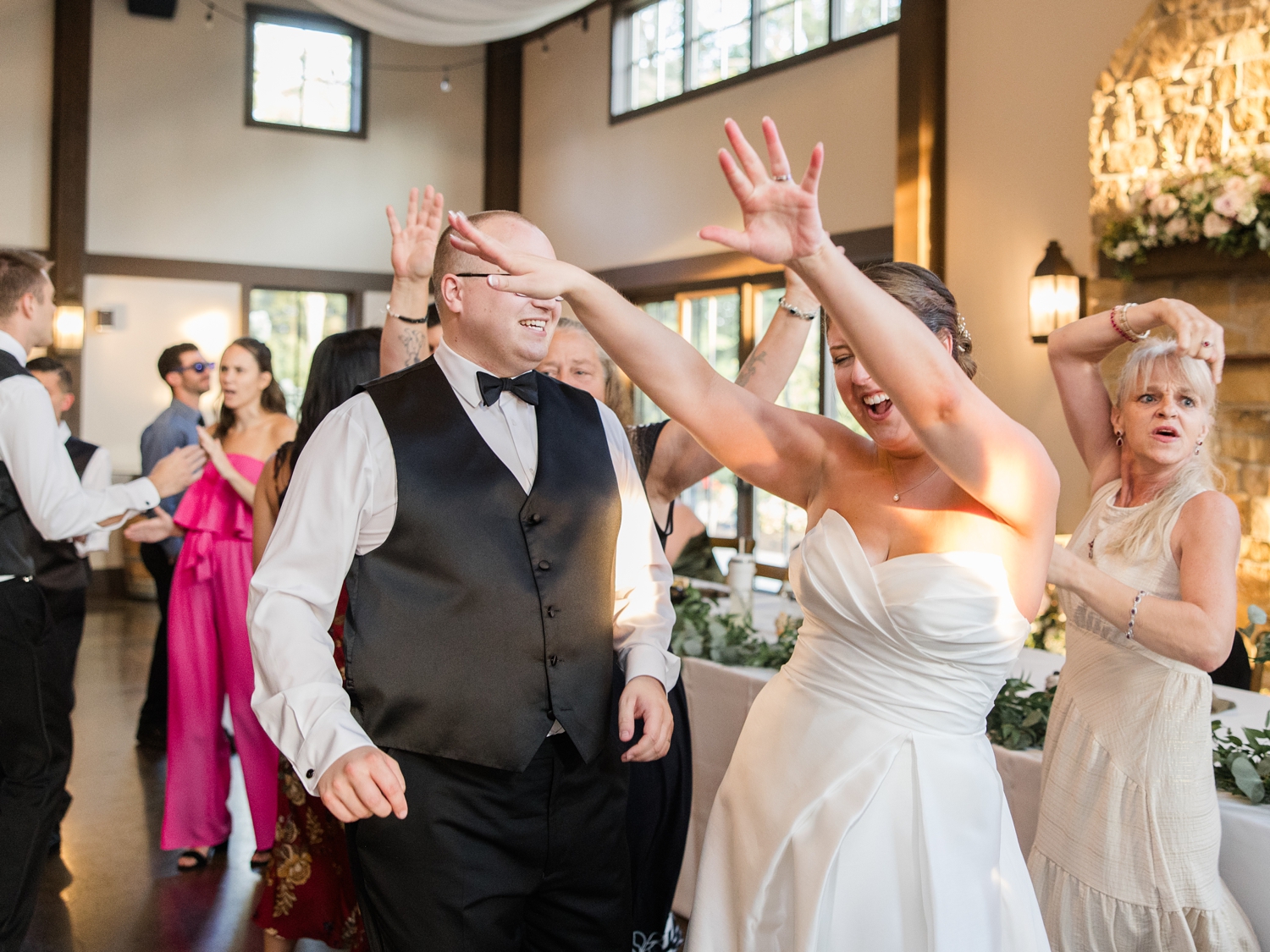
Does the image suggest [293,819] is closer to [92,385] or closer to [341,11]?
[341,11]

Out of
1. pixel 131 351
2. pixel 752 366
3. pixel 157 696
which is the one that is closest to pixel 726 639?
pixel 752 366

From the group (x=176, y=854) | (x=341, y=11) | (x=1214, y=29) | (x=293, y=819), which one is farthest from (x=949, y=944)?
(x=341, y=11)

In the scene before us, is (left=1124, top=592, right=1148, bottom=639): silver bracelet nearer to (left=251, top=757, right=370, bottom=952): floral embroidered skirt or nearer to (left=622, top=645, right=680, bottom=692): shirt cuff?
(left=622, top=645, right=680, bottom=692): shirt cuff

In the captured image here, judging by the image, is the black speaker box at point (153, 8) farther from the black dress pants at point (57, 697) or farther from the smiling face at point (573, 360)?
the smiling face at point (573, 360)

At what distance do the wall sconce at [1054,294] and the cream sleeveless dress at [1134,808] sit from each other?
3.81 meters

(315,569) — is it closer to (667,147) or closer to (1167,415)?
(1167,415)

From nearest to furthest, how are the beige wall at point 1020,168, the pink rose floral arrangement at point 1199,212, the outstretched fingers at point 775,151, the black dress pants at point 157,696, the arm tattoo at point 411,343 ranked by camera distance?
the outstretched fingers at point 775,151 < the arm tattoo at point 411,343 < the pink rose floral arrangement at point 1199,212 < the black dress pants at point 157,696 < the beige wall at point 1020,168

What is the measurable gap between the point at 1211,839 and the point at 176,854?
3.17 meters

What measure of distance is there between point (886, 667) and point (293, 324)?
936 centimetres

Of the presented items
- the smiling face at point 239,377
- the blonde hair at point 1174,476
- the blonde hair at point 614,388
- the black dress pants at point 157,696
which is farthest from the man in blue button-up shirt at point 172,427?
the blonde hair at point 1174,476

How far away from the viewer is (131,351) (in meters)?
9.26

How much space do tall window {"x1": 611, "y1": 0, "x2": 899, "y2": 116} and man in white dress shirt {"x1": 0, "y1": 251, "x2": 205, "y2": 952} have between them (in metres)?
5.55

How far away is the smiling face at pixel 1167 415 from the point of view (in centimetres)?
193

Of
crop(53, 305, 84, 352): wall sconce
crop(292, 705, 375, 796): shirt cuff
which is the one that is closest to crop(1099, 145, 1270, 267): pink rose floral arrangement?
crop(292, 705, 375, 796): shirt cuff
